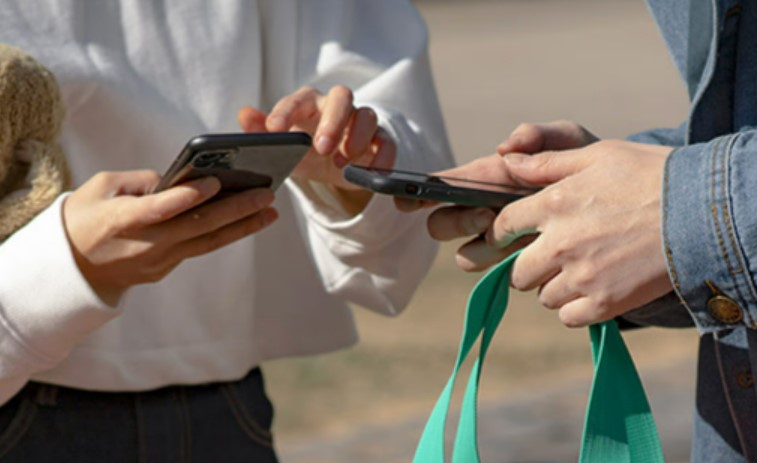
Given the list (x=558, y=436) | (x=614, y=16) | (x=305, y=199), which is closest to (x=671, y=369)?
(x=558, y=436)

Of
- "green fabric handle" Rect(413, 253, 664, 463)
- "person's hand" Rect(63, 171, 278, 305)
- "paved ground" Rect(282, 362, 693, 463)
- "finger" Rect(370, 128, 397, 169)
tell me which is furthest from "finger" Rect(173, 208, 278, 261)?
"paved ground" Rect(282, 362, 693, 463)

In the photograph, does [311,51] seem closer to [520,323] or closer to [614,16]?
[520,323]

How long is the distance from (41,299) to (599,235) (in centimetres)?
74

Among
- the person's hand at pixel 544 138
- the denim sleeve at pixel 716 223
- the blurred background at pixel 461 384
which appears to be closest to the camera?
the denim sleeve at pixel 716 223

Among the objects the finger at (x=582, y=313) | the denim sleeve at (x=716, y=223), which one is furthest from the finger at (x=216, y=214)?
the denim sleeve at (x=716, y=223)

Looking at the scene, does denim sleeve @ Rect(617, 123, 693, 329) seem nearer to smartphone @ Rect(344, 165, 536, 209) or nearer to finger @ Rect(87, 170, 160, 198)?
smartphone @ Rect(344, 165, 536, 209)

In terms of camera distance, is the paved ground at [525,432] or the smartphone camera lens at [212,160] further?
the paved ground at [525,432]

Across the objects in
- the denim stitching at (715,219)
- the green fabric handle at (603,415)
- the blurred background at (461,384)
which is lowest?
the blurred background at (461,384)

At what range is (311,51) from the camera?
82.0 inches

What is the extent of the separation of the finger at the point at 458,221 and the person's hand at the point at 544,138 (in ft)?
0.40

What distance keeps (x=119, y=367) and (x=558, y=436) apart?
10.1 feet

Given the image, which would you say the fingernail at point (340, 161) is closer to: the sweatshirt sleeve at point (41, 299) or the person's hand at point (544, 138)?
the person's hand at point (544, 138)

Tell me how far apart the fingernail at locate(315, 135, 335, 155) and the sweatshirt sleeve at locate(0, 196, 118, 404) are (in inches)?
14.1

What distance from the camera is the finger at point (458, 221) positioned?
5.54 ft
